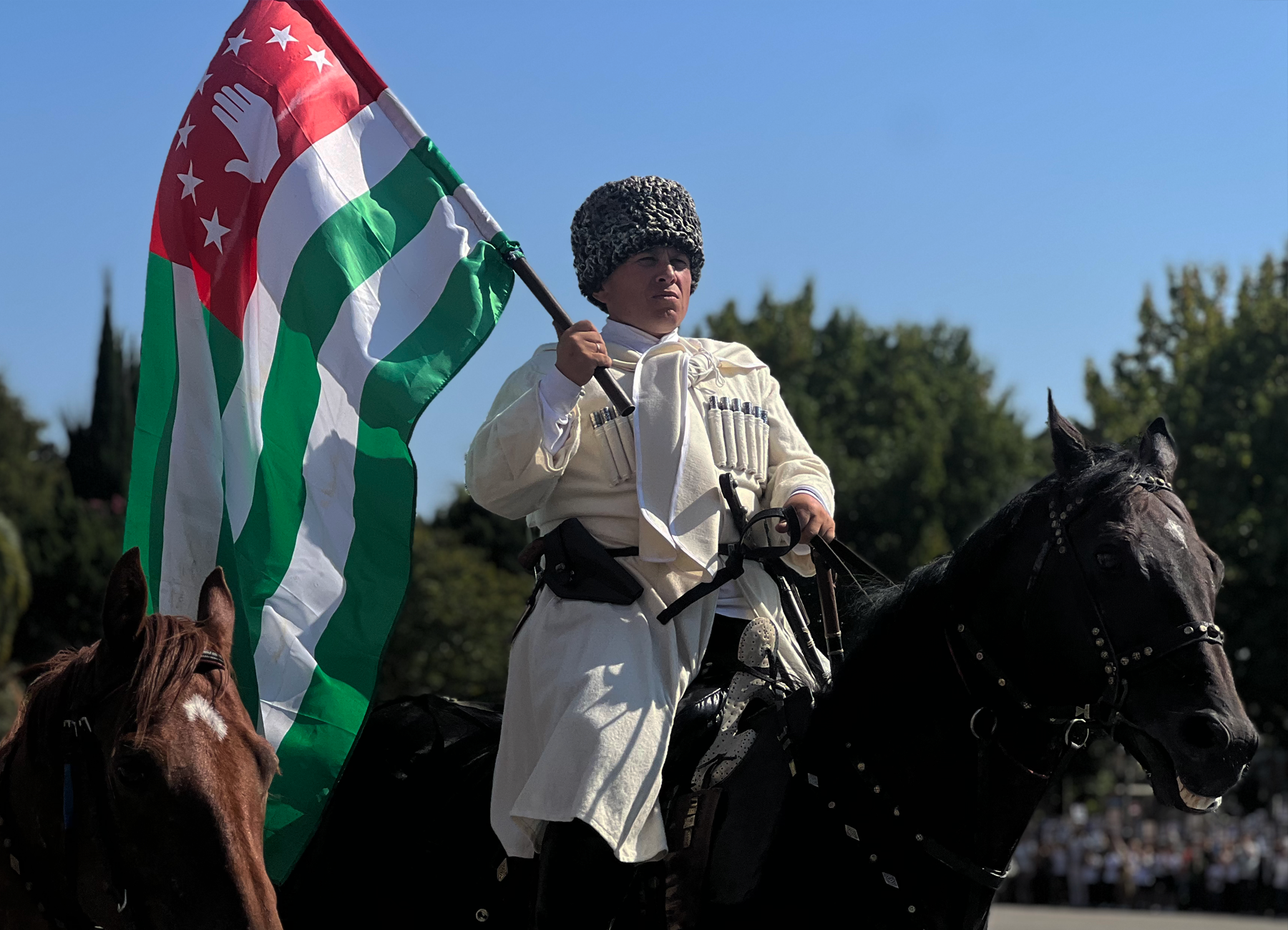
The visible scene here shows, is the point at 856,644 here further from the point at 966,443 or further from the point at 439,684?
the point at 966,443

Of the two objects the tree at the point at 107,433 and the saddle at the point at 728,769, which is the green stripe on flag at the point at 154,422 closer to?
the saddle at the point at 728,769

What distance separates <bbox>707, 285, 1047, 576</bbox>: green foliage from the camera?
34719 mm

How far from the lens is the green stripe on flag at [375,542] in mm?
4922

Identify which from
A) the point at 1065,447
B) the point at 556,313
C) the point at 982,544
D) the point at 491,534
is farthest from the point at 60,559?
the point at 1065,447

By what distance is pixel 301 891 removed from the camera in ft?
17.2

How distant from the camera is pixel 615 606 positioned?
4340mm

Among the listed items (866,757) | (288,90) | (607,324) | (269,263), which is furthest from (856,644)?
(288,90)

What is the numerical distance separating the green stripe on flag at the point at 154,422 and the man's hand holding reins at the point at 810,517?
2196 mm

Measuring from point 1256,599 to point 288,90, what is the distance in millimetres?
25188

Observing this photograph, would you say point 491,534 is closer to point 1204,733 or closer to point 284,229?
point 284,229

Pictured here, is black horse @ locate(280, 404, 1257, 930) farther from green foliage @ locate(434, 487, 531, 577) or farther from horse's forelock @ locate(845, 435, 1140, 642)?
green foliage @ locate(434, 487, 531, 577)

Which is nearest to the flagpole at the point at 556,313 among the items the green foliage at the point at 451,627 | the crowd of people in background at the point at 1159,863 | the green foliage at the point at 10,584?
the green foliage at the point at 10,584

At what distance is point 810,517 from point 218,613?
1.75 metres

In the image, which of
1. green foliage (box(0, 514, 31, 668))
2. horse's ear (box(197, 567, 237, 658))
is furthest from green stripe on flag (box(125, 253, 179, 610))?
green foliage (box(0, 514, 31, 668))
